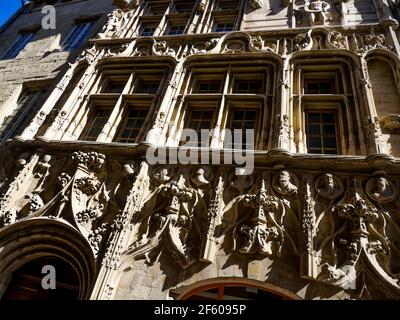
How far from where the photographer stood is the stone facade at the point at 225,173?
4.20 m

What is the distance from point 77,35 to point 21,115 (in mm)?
4477

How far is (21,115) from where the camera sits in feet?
28.6

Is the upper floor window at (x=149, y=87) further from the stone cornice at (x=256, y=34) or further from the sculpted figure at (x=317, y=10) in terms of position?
the sculpted figure at (x=317, y=10)

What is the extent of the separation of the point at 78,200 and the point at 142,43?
554 cm

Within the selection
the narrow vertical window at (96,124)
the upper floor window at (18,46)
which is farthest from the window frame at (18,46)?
the narrow vertical window at (96,124)

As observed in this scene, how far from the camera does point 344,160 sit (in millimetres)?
4789

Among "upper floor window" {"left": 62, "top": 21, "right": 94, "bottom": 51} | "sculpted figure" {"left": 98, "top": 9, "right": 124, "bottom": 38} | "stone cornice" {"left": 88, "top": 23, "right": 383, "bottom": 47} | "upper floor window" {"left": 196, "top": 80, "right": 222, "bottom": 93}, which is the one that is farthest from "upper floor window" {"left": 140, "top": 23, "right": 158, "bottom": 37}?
"upper floor window" {"left": 196, "top": 80, "right": 222, "bottom": 93}

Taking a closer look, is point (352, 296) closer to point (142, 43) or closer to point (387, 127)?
point (387, 127)

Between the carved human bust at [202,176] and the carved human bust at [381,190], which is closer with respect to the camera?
the carved human bust at [381,190]

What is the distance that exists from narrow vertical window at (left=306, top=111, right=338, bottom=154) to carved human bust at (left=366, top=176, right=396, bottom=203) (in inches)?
46.5

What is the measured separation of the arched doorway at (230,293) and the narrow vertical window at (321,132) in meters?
2.86

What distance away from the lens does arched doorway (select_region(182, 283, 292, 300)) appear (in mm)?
4246

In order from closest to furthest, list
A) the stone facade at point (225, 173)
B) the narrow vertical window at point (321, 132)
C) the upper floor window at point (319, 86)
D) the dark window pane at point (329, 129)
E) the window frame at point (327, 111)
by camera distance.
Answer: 1. the stone facade at point (225, 173)
2. the narrow vertical window at point (321, 132)
3. the window frame at point (327, 111)
4. the dark window pane at point (329, 129)
5. the upper floor window at point (319, 86)
